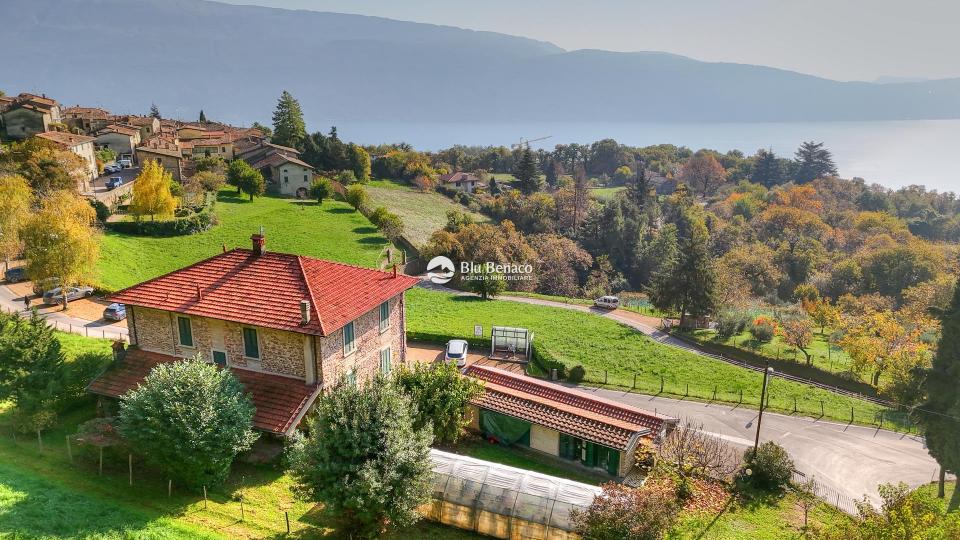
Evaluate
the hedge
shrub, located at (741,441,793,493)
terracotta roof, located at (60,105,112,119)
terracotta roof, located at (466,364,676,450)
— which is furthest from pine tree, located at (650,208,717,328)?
terracotta roof, located at (60,105,112,119)

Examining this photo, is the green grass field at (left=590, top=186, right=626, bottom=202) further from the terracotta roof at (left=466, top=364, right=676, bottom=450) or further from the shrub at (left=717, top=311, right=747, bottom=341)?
the terracotta roof at (left=466, top=364, right=676, bottom=450)

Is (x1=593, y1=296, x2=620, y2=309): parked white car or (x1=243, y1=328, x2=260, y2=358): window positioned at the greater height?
(x1=243, y1=328, x2=260, y2=358): window

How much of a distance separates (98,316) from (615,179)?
129 m

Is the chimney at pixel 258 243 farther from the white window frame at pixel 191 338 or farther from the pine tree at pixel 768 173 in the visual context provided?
the pine tree at pixel 768 173

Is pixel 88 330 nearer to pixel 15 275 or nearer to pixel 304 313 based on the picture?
pixel 15 275

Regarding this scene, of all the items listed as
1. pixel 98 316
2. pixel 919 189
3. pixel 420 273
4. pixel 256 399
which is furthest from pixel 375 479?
pixel 919 189

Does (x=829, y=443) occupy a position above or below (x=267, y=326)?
below

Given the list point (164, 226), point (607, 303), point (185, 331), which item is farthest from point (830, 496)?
point (164, 226)

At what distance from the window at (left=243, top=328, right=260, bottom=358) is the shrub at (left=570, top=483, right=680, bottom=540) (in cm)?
1488

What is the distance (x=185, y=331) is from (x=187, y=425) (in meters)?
8.15

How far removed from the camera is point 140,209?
5762 cm

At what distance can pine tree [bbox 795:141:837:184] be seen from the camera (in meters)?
137

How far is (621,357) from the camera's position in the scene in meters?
42.2

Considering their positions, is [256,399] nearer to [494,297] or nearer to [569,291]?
[494,297]
